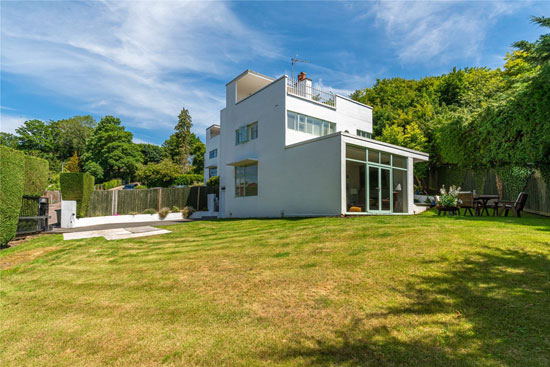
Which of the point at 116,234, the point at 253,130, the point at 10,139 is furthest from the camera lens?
the point at 10,139

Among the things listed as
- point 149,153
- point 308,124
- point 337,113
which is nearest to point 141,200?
point 308,124

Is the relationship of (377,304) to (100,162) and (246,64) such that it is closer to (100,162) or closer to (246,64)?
(246,64)

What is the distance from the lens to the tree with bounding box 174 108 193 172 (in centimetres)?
4959

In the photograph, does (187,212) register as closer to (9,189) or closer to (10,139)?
(9,189)

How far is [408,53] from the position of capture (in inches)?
755

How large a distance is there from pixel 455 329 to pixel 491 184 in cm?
2132

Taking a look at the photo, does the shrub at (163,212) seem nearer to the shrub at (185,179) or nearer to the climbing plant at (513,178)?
the shrub at (185,179)

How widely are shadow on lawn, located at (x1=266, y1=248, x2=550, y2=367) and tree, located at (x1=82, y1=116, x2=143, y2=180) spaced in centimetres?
5783

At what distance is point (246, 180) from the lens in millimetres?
18484

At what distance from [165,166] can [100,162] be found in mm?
24090

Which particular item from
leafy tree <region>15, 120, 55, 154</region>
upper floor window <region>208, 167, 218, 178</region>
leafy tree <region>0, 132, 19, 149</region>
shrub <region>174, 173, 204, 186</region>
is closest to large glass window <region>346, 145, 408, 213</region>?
upper floor window <region>208, 167, 218, 178</region>

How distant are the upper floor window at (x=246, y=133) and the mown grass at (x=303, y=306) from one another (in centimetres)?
1263

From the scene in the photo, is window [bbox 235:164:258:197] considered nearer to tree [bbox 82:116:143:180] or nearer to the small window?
the small window

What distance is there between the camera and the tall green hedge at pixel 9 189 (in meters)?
8.41
